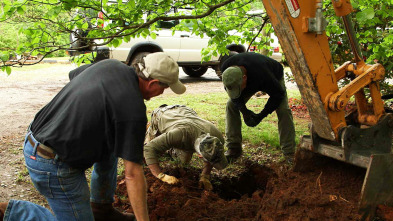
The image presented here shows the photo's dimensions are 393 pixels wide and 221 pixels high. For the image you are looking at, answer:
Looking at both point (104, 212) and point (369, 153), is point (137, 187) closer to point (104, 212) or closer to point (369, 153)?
point (104, 212)

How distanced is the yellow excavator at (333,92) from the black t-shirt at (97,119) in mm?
1362

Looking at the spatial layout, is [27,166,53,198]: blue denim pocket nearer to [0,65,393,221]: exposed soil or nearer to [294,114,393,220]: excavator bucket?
[0,65,393,221]: exposed soil

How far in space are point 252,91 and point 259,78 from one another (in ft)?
0.90

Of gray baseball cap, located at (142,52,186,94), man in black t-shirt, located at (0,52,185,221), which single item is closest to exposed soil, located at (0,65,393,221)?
man in black t-shirt, located at (0,52,185,221)

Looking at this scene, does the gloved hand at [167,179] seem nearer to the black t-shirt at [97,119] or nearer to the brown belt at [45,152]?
the black t-shirt at [97,119]

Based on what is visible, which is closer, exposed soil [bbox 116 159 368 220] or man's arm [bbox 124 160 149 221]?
man's arm [bbox 124 160 149 221]

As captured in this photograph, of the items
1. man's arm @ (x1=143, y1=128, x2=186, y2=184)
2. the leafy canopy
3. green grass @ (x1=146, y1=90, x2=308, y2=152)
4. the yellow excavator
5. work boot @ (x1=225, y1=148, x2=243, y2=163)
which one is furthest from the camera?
green grass @ (x1=146, y1=90, x2=308, y2=152)

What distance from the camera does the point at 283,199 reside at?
3.17 m

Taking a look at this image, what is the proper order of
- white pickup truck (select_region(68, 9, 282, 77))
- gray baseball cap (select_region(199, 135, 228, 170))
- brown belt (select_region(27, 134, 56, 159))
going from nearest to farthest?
brown belt (select_region(27, 134, 56, 159)) < gray baseball cap (select_region(199, 135, 228, 170)) < white pickup truck (select_region(68, 9, 282, 77))

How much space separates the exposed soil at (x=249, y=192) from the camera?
3.06 meters

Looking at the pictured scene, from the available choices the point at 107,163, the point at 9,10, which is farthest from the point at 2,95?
the point at 107,163

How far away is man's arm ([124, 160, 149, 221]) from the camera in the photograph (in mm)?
2320

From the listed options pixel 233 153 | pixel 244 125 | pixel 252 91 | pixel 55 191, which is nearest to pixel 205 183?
pixel 233 153

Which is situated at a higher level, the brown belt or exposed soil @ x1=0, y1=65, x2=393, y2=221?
the brown belt
